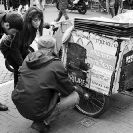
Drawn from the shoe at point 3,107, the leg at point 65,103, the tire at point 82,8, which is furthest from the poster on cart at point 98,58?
the tire at point 82,8

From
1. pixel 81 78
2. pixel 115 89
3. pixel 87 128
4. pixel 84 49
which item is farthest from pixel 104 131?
pixel 84 49

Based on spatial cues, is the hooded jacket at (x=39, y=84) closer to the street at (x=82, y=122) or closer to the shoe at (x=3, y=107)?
the street at (x=82, y=122)

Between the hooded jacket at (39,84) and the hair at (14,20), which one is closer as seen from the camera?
the hooded jacket at (39,84)

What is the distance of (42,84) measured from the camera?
9.38 feet

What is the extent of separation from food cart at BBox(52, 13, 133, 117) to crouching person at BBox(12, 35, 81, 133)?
54 centimetres

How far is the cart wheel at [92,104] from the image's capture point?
367 centimetres

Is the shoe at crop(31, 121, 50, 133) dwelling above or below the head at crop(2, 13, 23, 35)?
below

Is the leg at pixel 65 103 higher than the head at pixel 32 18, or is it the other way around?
the head at pixel 32 18

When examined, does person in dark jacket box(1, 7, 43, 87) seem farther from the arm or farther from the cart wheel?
the cart wheel

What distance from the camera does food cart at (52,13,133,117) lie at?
10.5ft

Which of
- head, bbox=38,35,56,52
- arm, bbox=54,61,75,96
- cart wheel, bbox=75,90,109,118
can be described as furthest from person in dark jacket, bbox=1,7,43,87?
cart wheel, bbox=75,90,109,118

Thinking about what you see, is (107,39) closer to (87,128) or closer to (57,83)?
(57,83)

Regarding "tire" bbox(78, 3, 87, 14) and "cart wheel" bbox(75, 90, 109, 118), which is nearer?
"cart wheel" bbox(75, 90, 109, 118)

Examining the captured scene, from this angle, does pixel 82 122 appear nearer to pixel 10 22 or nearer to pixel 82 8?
pixel 10 22
